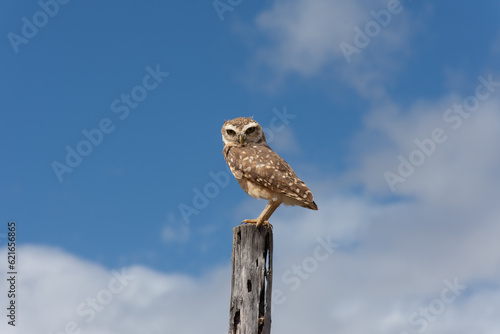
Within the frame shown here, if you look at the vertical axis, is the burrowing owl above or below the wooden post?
above

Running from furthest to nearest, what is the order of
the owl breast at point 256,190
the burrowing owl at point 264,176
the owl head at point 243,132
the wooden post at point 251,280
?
the owl head at point 243,132, the owl breast at point 256,190, the burrowing owl at point 264,176, the wooden post at point 251,280

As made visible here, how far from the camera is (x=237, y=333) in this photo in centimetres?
727

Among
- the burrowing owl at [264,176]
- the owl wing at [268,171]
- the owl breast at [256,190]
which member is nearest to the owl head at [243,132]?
the burrowing owl at [264,176]

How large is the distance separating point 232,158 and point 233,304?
→ 2.83m

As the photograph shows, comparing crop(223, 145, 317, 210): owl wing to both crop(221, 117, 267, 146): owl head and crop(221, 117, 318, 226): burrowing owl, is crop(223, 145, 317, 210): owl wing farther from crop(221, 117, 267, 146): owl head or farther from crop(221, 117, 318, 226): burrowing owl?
crop(221, 117, 267, 146): owl head

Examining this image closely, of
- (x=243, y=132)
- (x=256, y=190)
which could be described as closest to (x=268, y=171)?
(x=256, y=190)

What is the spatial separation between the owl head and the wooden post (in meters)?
2.42

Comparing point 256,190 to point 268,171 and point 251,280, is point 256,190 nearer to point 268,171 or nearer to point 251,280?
point 268,171

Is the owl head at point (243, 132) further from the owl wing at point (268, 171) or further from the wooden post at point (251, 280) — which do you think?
the wooden post at point (251, 280)

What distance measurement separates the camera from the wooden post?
287 inches

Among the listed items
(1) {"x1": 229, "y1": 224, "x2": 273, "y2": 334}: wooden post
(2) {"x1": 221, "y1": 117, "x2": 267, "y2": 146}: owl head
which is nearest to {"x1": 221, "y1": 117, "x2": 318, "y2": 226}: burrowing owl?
(2) {"x1": 221, "y1": 117, "x2": 267, "y2": 146}: owl head

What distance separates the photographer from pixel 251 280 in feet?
24.3

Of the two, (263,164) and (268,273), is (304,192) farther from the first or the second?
(268,273)

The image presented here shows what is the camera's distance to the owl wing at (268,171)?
8.22 meters
